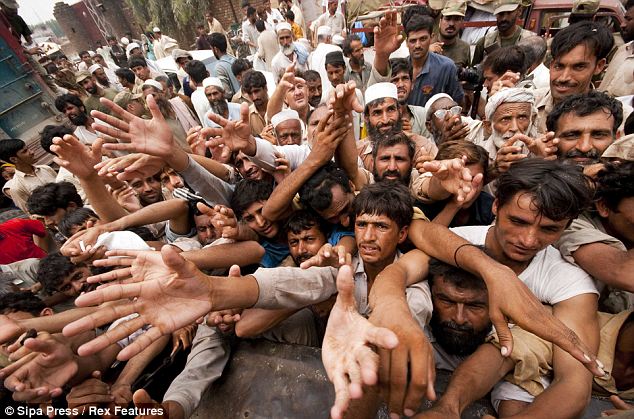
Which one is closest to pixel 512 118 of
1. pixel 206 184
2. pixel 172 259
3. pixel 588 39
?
pixel 588 39

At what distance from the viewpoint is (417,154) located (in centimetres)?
263

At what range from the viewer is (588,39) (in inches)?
102

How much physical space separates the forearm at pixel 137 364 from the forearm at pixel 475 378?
194cm

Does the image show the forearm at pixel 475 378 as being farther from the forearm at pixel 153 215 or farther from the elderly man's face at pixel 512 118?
the forearm at pixel 153 215

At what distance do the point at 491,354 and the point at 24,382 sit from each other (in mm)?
2455

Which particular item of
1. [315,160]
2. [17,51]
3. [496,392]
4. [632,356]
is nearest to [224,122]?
[315,160]

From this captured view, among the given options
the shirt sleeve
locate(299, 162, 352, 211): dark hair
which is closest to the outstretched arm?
the shirt sleeve

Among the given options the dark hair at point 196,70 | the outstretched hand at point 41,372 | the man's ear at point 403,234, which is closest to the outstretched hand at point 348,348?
the man's ear at point 403,234

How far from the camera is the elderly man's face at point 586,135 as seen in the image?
2.05m

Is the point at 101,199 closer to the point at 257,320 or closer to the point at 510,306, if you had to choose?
the point at 257,320

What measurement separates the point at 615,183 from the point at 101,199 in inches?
141

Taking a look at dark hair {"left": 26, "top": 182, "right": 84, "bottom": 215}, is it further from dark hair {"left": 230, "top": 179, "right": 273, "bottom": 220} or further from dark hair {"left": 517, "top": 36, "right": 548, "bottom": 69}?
dark hair {"left": 517, "top": 36, "right": 548, "bottom": 69}

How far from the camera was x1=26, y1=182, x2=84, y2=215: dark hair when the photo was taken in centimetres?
301

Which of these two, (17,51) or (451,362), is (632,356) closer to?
(451,362)
